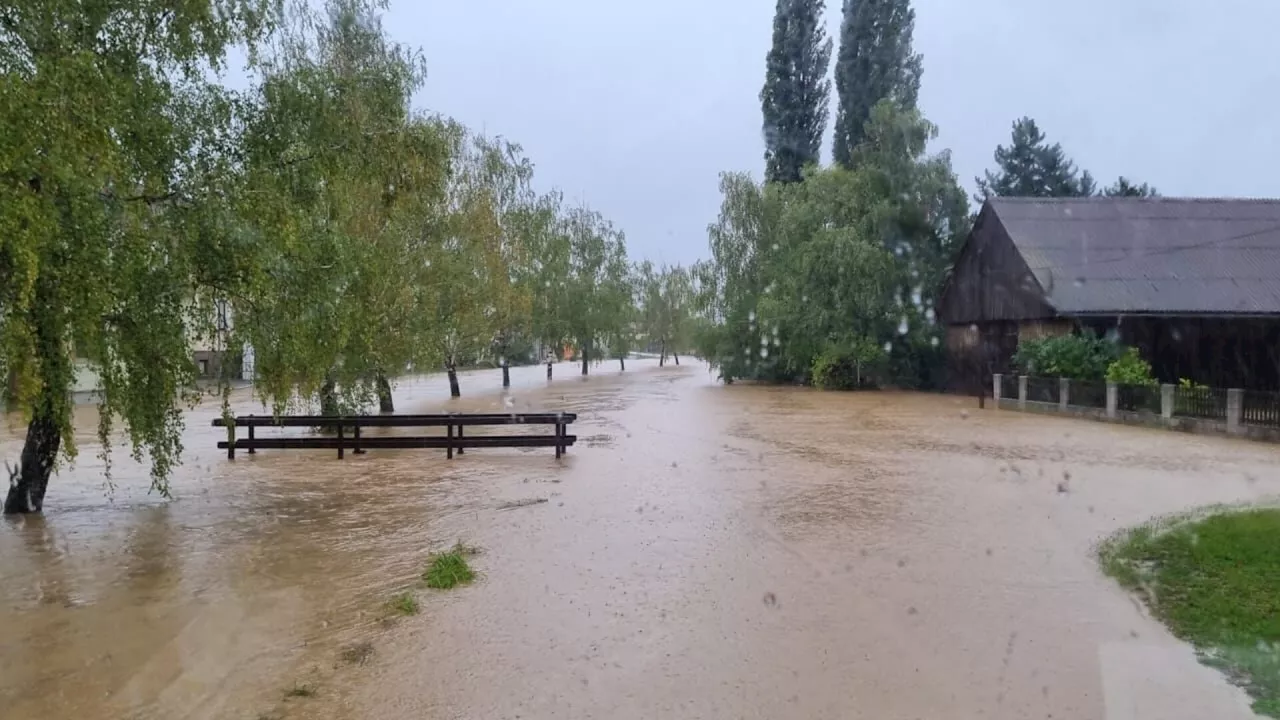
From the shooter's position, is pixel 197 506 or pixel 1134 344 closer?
pixel 197 506

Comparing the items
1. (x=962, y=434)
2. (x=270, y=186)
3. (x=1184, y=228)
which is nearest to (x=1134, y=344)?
(x=1184, y=228)

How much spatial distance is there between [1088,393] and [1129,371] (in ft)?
3.52

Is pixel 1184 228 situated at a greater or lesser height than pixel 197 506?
greater

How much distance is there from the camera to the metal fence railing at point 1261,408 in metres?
19.1

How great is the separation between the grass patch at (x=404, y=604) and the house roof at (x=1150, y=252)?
934 inches

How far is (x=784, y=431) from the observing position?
71.9 ft

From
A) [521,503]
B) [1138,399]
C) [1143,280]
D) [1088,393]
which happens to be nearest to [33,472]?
[521,503]

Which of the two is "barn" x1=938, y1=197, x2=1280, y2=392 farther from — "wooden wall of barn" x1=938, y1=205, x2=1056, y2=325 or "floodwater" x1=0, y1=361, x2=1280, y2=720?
"floodwater" x1=0, y1=361, x2=1280, y2=720

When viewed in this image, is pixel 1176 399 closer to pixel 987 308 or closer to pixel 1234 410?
pixel 1234 410

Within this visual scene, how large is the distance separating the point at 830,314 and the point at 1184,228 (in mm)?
12125

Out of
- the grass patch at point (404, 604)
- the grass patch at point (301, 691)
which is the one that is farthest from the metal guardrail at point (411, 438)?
the grass patch at point (301, 691)

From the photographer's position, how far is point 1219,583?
7.39m

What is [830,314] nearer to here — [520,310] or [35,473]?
[520,310]

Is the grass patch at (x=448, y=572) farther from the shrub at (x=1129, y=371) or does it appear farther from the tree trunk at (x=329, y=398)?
the shrub at (x=1129, y=371)
